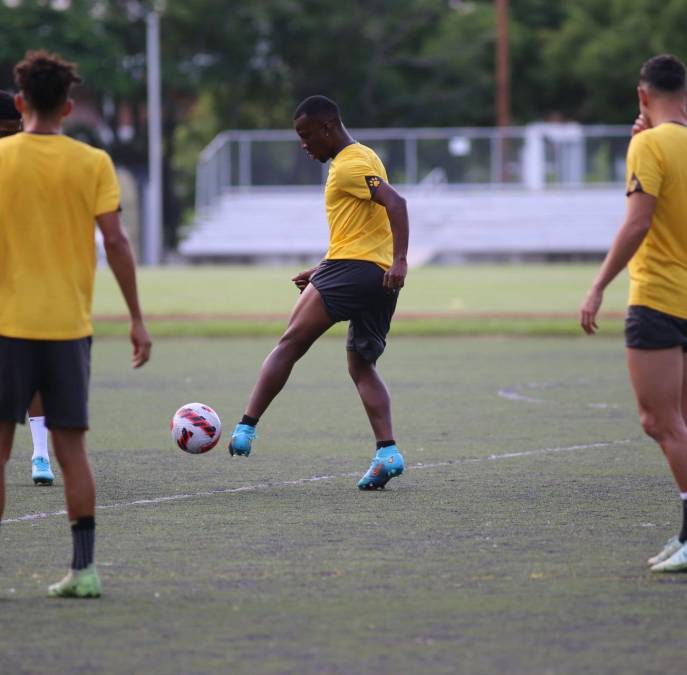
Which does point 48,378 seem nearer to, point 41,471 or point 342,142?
point 41,471

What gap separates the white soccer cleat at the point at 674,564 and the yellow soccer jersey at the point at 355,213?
117 inches

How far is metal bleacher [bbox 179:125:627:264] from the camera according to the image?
1912 inches

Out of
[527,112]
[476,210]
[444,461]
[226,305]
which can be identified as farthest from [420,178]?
[444,461]

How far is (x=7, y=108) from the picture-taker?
860 cm

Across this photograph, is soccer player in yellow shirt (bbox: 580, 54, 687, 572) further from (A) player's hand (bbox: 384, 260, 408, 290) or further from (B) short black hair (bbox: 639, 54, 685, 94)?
(A) player's hand (bbox: 384, 260, 408, 290)

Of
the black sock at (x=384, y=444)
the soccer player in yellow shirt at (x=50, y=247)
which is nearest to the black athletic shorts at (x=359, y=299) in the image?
the black sock at (x=384, y=444)

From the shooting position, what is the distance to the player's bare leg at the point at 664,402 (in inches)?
257

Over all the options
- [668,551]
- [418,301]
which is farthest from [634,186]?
[418,301]

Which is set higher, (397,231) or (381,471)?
(397,231)

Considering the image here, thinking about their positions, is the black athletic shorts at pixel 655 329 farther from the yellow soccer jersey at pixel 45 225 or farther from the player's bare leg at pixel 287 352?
the player's bare leg at pixel 287 352

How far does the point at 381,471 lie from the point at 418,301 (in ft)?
62.6

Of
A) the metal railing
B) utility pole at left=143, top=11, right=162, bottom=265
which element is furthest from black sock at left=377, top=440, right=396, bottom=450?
utility pole at left=143, top=11, right=162, bottom=265

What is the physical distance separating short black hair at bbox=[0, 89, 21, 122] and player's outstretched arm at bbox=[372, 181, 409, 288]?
80.2 inches

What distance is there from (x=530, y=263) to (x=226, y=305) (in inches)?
893
